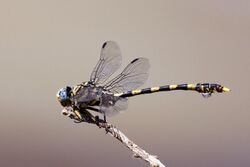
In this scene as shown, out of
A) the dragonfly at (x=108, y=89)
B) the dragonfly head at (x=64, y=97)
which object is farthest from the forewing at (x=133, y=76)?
the dragonfly head at (x=64, y=97)

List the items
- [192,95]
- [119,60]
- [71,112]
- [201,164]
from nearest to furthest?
[71,112], [119,60], [201,164], [192,95]

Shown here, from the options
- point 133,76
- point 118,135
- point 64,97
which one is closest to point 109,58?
point 133,76

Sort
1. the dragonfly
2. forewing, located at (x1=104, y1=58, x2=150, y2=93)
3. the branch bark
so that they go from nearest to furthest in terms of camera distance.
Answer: the branch bark, the dragonfly, forewing, located at (x1=104, y1=58, x2=150, y2=93)

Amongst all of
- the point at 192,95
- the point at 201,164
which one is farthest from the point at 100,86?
the point at 192,95

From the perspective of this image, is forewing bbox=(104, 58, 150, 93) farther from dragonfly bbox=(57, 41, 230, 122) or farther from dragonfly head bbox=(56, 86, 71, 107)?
dragonfly head bbox=(56, 86, 71, 107)

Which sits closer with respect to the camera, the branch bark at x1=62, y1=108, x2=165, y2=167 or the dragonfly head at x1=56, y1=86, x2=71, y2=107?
the branch bark at x1=62, y1=108, x2=165, y2=167

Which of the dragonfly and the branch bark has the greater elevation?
the dragonfly

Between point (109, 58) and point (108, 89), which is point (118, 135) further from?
point (109, 58)

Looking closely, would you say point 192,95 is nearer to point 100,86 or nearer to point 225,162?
point 225,162

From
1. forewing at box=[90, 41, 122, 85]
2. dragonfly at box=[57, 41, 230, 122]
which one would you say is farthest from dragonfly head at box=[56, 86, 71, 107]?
forewing at box=[90, 41, 122, 85]
